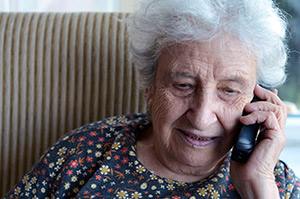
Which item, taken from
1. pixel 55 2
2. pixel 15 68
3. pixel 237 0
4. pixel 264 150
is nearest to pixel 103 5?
pixel 55 2

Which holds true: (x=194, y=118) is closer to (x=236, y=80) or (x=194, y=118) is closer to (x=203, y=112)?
(x=203, y=112)

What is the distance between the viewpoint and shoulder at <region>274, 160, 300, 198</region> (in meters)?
1.17

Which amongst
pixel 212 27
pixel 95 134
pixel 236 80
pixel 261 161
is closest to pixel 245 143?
pixel 261 161

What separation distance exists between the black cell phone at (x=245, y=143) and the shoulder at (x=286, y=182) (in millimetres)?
143

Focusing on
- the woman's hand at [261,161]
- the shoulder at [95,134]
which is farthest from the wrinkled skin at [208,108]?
the shoulder at [95,134]

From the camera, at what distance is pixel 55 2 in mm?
1907

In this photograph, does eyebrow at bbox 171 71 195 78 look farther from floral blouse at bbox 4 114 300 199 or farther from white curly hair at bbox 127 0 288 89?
floral blouse at bbox 4 114 300 199

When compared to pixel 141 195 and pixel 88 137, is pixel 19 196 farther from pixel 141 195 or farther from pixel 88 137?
pixel 141 195

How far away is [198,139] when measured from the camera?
1.11 metres

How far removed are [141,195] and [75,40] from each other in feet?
2.33

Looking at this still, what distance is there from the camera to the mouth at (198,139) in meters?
1.11

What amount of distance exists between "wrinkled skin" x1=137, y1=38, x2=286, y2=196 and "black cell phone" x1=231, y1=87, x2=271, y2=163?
0.02 meters

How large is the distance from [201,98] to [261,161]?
26cm

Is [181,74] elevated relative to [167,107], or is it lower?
elevated
